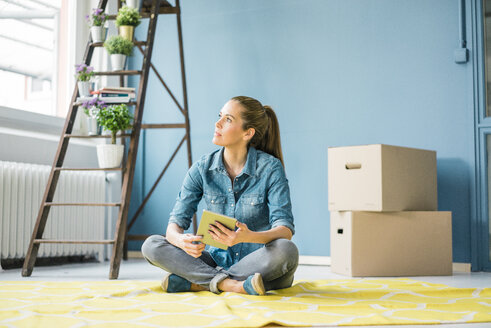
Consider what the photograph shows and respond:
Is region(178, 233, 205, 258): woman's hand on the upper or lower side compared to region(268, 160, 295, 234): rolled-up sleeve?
lower

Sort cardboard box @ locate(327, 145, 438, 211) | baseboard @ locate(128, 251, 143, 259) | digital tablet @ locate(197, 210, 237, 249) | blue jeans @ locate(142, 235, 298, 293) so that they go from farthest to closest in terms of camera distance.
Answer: baseboard @ locate(128, 251, 143, 259), cardboard box @ locate(327, 145, 438, 211), blue jeans @ locate(142, 235, 298, 293), digital tablet @ locate(197, 210, 237, 249)

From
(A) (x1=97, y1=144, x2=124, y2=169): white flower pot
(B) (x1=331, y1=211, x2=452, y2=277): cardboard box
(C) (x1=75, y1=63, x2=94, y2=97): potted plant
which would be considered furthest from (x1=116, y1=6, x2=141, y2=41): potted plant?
(B) (x1=331, y1=211, x2=452, y2=277): cardboard box

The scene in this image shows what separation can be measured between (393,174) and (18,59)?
244 cm

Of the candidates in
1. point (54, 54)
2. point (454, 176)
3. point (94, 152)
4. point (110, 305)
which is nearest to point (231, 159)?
point (110, 305)

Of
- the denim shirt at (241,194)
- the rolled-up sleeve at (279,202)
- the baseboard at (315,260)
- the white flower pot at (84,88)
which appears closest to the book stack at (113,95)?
the white flower pot at (84,88)

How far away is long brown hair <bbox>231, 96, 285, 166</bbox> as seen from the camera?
2.21 metres

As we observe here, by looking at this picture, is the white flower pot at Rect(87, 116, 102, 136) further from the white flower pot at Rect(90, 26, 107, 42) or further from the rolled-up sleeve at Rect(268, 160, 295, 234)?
the rolled-up sleeve at Rect(268, 160, 295, 234)

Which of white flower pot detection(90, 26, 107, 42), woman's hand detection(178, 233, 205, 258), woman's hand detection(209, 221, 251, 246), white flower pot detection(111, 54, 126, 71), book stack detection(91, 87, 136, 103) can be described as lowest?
woman's hand detection(178, 233, 205, 258)

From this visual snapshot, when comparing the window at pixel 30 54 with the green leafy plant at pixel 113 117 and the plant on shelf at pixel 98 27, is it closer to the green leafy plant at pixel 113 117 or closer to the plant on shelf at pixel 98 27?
the plant on shelf at pixel 98 27

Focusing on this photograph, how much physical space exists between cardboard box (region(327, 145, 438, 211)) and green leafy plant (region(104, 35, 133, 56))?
1.34 meters

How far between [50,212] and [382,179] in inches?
77.1

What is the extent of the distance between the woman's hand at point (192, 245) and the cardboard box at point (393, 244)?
118 centimetres

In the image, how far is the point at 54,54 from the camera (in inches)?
151

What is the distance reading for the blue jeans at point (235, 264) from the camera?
196cm
